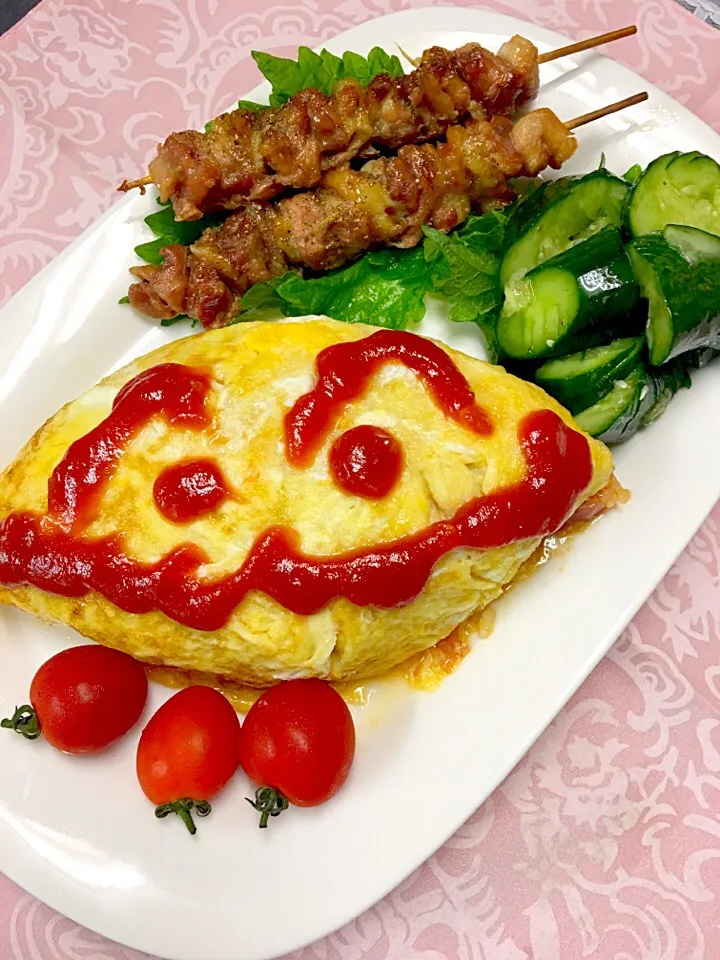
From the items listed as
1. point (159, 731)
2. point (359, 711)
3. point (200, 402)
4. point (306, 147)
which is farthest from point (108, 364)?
point (359, 711)

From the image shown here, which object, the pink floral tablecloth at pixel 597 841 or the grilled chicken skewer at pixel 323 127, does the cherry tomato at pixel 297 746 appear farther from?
the grilled chicken skewer at pixel 323 127

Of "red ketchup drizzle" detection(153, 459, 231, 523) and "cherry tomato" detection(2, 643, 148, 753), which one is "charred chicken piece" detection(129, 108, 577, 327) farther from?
"cherry tomato" detection(2, 643, 148, 753)

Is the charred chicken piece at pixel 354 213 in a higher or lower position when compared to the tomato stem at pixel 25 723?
higher

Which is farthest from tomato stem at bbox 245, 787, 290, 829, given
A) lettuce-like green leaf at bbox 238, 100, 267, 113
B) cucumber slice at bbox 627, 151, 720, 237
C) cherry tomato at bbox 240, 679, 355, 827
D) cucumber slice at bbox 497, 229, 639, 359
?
lettuce-like green leaf at bbox 238, 100, 267, 113

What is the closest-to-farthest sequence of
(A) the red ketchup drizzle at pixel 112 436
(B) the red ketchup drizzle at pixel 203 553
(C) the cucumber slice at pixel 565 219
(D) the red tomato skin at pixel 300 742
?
(B) the red ketchup drizzle at pixel 203 553
(A) the red ketchup drizzle at pixel 112 436
(D) the red tomato skin at pixel 300 742
(C) the cucumber slice at pixel 565 219

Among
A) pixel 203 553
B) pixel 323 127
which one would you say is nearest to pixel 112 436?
pixel 203 553

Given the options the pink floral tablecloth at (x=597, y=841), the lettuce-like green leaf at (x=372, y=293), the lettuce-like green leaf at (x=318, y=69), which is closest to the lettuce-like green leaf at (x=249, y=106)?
the lettuce-like green leaf at (x=318, y=69)

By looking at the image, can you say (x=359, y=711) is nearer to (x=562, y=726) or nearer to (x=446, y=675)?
(x=446, y=675)
